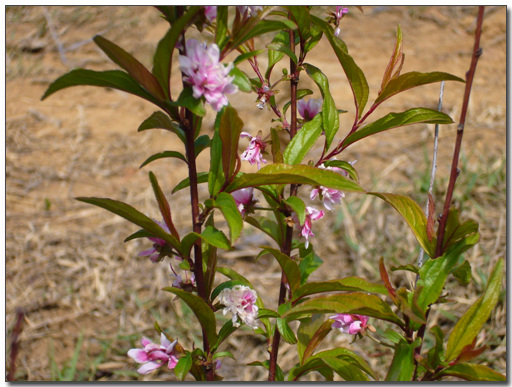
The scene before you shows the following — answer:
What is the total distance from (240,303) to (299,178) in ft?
0.81

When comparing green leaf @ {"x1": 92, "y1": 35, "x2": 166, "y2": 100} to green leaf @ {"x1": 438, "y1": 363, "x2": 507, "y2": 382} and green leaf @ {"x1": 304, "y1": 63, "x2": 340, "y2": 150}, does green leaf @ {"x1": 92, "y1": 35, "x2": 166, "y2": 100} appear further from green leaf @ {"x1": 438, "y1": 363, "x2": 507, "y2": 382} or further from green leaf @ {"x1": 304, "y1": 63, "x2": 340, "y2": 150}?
green leaf @ {"x1": 438, "y1": 363, "x2": 507, "y2": 382}

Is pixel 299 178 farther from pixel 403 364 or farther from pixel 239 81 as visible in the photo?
pixel 403 364

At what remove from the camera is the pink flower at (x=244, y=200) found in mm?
896

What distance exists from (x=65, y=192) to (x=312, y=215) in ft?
6.40

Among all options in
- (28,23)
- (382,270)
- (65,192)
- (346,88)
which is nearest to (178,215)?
(65,192)

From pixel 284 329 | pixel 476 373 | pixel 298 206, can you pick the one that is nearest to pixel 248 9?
pixel 298 206

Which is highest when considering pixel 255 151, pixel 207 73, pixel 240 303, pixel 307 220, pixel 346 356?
pixel 207 73

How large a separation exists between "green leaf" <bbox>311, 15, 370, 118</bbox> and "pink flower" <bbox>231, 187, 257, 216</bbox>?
0.72 feet

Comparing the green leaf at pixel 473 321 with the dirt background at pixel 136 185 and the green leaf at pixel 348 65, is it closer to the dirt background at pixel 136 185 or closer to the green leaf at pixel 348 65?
the green leaf at pixel 348 65

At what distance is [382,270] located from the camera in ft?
2.60

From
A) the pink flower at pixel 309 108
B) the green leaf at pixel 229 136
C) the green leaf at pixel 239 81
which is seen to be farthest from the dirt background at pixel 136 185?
the green leaf at pixel 239 81

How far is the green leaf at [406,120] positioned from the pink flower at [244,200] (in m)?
0.17

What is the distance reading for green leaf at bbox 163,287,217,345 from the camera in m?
0.77

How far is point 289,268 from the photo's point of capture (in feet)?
2.89
